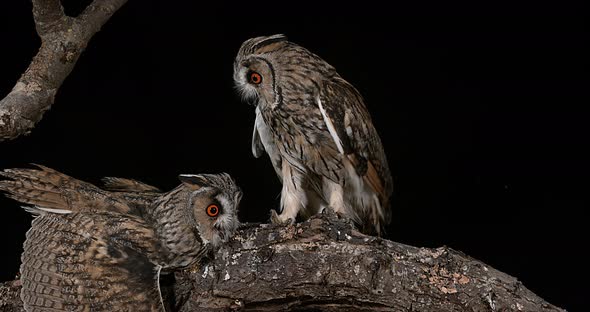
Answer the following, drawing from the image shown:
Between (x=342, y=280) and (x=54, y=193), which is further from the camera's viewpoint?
(x=54, y=193)

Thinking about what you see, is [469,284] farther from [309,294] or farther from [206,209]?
[206,209]

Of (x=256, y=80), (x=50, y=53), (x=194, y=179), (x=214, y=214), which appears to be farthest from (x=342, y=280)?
(x=50, y=53)

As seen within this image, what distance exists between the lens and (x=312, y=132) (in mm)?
3027

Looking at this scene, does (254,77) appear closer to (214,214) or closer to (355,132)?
(355,132)

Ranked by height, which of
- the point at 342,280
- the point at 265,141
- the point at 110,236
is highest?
the point at 265,141

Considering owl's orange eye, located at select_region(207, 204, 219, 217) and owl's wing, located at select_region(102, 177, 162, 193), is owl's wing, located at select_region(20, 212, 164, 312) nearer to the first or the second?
owl's orange eye, located at select_region(207, 204, 219, 217)

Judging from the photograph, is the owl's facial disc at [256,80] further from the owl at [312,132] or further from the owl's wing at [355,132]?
the owl's wing at [355,132]

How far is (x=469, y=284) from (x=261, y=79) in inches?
38.8

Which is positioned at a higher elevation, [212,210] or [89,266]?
[212,210]

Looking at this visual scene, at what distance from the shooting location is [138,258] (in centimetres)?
257

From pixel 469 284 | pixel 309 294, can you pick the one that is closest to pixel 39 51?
pixel 309 294

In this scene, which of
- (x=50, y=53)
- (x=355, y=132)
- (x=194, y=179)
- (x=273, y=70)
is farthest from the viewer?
(x=355, y=132)

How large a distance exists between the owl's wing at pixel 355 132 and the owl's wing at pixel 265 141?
0.88 ft

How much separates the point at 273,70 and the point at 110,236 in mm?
800
